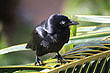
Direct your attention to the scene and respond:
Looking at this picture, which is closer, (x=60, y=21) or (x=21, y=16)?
(x=60, y=21)

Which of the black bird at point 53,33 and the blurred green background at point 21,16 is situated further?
the blurred green background at point 21,16

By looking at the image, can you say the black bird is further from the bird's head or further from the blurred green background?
the blurred green background

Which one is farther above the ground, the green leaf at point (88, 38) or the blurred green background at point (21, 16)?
the blurred green background at point (21, 16)

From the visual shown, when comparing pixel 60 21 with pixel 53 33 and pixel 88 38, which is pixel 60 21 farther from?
pixel 88 38

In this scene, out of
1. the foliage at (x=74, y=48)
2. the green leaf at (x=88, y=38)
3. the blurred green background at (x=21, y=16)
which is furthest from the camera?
the blurred green background at (x=21, y=16)

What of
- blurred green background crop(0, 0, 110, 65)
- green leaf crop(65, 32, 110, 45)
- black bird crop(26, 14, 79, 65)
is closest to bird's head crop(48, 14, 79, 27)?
black bird crop(26, 14, 79, 65)

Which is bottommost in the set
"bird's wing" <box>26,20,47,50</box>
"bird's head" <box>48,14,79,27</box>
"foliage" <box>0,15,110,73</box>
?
"foliage" <box>0,15,110,73</box>

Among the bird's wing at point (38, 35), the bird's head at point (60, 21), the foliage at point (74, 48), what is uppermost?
the bird's head at point (60, 21)

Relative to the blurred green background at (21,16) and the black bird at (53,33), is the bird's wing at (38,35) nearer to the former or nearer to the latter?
the black bird at (53,33)

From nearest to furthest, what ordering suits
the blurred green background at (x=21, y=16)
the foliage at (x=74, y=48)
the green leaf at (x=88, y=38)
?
1. the foliage at (x=74, y=48)
2. the green leaf at (x=88, y=38)
3. the blurred green background at (x=21, y=16)

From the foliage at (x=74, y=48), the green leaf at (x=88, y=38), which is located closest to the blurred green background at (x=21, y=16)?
the foliage at (x=74, y=48)

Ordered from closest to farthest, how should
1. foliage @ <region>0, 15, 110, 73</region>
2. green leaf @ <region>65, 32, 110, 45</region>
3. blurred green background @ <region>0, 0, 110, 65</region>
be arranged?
foliage @ <region>0, 15, 110, 73</region>, green leaf @ <region>65, 32, 110, 45</region>, blurred green background @ <region>0, 0, 110, 65</region>

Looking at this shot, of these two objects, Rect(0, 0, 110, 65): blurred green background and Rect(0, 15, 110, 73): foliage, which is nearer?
Rect(0, 15, 110, 73): foliage

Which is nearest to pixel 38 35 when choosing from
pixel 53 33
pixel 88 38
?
pixel 53 33
